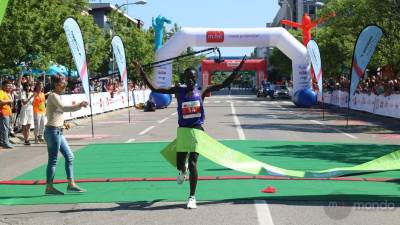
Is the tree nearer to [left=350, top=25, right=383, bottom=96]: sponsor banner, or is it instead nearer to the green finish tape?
[left=350, top=25, right=383, bottom=96]: sponsor banner

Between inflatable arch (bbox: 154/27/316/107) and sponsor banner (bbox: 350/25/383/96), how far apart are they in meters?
17.9

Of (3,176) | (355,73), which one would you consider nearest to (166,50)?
(355,73)

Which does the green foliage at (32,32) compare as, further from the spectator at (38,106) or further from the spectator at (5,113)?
the spectator at (5,113)

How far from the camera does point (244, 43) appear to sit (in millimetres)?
40688

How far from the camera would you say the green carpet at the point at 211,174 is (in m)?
9.12

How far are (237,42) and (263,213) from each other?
109 feet

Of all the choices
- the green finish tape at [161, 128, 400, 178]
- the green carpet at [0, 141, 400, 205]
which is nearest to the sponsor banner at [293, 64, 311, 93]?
the green carpet at [0, 141, 400, 205]

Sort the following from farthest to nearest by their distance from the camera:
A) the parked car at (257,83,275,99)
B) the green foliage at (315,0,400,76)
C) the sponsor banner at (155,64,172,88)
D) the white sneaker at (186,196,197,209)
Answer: the parked car at (257,83,275,99) → the sponsor banner at (155,64,172,88) → the green foliage at (315,0,400,76) → the white sneaker at (186,196,197,209)

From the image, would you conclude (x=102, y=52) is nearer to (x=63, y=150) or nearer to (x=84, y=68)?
(x=84, y=68)

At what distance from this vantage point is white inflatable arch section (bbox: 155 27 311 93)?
1576 inches

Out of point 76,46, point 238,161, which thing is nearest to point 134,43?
point 76,46

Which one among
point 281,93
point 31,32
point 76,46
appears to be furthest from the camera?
point 281,93

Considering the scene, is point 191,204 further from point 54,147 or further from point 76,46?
point 76,46

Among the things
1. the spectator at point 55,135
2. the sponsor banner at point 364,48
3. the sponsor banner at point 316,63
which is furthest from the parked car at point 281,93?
the spectator at point 55,135
